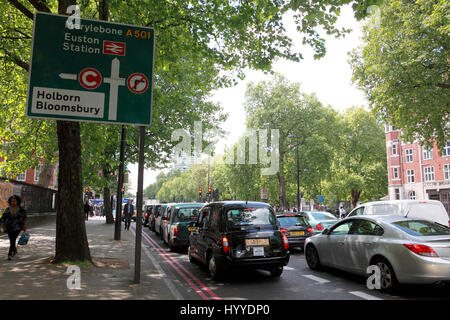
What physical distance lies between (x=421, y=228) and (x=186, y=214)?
8.85 metres

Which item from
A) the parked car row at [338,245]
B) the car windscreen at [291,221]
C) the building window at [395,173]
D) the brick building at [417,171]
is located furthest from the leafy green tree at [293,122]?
the parked car row at [338,245]

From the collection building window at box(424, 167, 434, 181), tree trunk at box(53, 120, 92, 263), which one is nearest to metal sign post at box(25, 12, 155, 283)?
tree trunk at box(53, 120, 92, 263)

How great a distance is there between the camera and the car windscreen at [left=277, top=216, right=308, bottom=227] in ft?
41.5

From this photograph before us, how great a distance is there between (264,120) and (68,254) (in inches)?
1367

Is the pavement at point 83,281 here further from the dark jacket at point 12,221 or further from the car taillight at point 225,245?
the car taillight at point 225,245

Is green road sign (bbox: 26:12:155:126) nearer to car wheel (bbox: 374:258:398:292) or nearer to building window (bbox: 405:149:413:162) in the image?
car wheel (bbox: 374:258:398:292)

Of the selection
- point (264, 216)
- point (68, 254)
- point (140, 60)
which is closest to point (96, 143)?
point (68, 254)

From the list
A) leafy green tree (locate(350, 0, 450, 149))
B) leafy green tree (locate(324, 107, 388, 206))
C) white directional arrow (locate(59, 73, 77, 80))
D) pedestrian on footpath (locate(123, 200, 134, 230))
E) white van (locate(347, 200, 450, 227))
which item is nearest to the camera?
white directional arrow (locate(59, 73, 77, 80))

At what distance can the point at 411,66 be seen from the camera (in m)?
21.5

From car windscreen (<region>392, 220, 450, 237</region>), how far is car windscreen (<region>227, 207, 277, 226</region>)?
2639 mm

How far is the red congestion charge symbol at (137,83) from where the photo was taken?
24.3ft

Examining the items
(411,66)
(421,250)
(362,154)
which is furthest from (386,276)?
(362,154)

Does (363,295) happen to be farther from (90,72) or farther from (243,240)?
(90,72)

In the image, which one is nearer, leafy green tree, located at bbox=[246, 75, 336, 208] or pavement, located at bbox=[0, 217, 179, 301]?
pavement, located at bbox=[0, 217, 179, 301]
